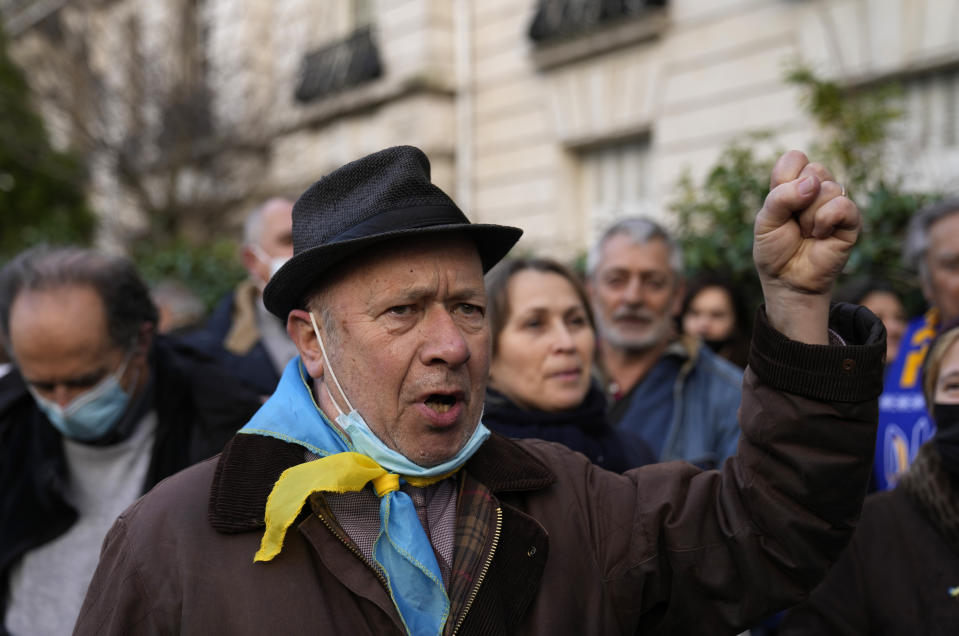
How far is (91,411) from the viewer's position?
10.5 ft

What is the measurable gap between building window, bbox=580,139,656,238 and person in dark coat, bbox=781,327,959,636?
317 inches

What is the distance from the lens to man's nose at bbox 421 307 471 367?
2.06 m

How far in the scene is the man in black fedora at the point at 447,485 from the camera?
1.88 metres

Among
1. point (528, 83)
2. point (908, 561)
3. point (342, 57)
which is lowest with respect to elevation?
point (908, 561)

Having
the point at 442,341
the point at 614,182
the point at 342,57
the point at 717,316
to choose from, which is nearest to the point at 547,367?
the point at 442,341

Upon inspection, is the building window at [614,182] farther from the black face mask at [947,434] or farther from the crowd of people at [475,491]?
the crowd of people at [475,491]

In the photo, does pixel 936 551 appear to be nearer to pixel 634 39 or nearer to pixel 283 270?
pixel 283 270

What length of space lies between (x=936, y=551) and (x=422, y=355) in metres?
1.63

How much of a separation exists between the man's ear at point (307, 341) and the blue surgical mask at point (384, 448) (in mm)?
66

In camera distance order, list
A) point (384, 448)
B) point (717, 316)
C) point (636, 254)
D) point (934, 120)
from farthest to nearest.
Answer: point (934, 120) < point (717, 316) < point (636, 254) < point (384, 448)

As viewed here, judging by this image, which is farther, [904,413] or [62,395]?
[904,413]

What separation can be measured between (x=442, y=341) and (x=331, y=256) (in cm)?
30

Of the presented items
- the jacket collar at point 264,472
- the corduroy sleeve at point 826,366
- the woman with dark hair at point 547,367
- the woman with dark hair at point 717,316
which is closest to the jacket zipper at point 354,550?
the jacket collar at point 264,472

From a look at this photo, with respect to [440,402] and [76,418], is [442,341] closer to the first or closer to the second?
[440,402]
